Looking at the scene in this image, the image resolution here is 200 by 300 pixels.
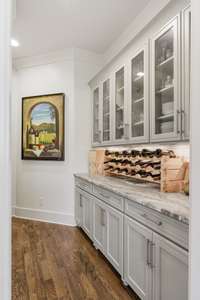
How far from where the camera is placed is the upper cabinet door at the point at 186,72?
1832mm

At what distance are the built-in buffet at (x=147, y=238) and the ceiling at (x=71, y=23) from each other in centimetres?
215

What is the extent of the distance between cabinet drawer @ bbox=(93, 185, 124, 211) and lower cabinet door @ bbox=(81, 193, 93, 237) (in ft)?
1.06

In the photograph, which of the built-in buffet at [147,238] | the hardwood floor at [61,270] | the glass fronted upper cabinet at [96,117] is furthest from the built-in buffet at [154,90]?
the hardwood floor at [61,270]

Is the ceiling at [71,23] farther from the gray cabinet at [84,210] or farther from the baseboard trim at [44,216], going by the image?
the baseboard trim at [44,216]

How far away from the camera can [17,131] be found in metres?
4.79

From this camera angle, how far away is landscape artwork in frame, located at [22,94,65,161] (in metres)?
4.32

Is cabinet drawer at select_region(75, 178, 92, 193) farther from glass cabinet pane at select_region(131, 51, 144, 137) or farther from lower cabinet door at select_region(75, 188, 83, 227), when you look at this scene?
glass cabinet pane at select_region(131, 51, 144, 137)

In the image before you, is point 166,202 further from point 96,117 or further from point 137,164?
point 96,117

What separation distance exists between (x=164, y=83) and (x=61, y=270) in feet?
7.16

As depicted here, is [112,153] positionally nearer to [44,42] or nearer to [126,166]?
[126,166]
